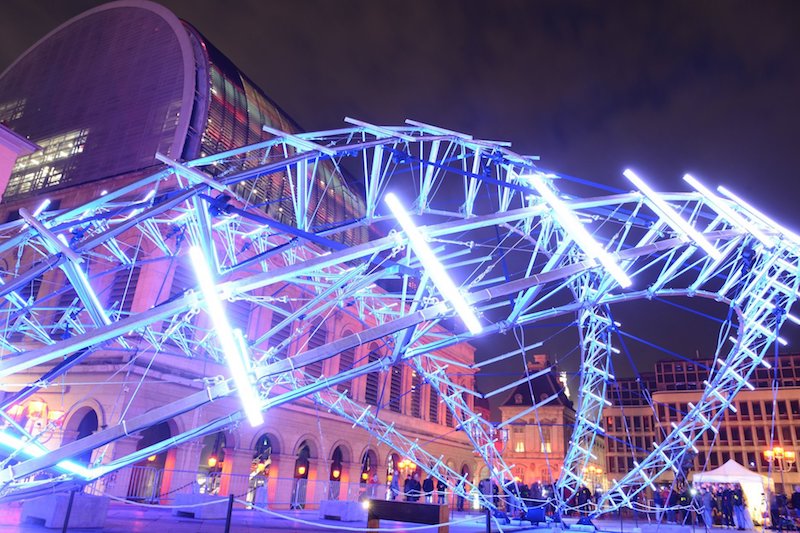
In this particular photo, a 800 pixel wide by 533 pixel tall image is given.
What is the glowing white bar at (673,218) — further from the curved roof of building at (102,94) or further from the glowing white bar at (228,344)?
the curved roof of building at (102,94)

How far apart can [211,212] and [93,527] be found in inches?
421

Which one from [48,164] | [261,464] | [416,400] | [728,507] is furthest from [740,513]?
[48,164]

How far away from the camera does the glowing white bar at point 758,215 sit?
47.2ft

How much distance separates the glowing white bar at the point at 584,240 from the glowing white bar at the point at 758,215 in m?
5.66

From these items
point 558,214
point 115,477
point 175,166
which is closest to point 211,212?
point 175,166

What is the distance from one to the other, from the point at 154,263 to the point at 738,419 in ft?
319

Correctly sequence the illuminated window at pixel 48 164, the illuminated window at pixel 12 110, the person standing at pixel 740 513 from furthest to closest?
1. the illuminated window at pixel 12 110
2. the illuminated window at pixel 48 164
3. the person standing at pixel 740 513

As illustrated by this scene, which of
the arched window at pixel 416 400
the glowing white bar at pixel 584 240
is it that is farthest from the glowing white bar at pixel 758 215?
the arched window at pixel 416 400

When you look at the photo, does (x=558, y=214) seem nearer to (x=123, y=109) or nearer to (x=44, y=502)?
(x=44, y=502)

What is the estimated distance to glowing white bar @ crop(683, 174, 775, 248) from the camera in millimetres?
13852

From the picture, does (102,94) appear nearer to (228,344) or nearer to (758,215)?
(228,344)

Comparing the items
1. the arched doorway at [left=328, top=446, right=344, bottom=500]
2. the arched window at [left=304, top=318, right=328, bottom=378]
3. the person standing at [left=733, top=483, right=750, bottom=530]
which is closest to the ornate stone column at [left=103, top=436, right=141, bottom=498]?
the arched doorway at [left=328, top=446, right=344, bottom=500]

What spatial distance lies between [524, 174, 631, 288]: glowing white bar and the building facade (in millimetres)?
13770

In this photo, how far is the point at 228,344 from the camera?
9.49 metres
